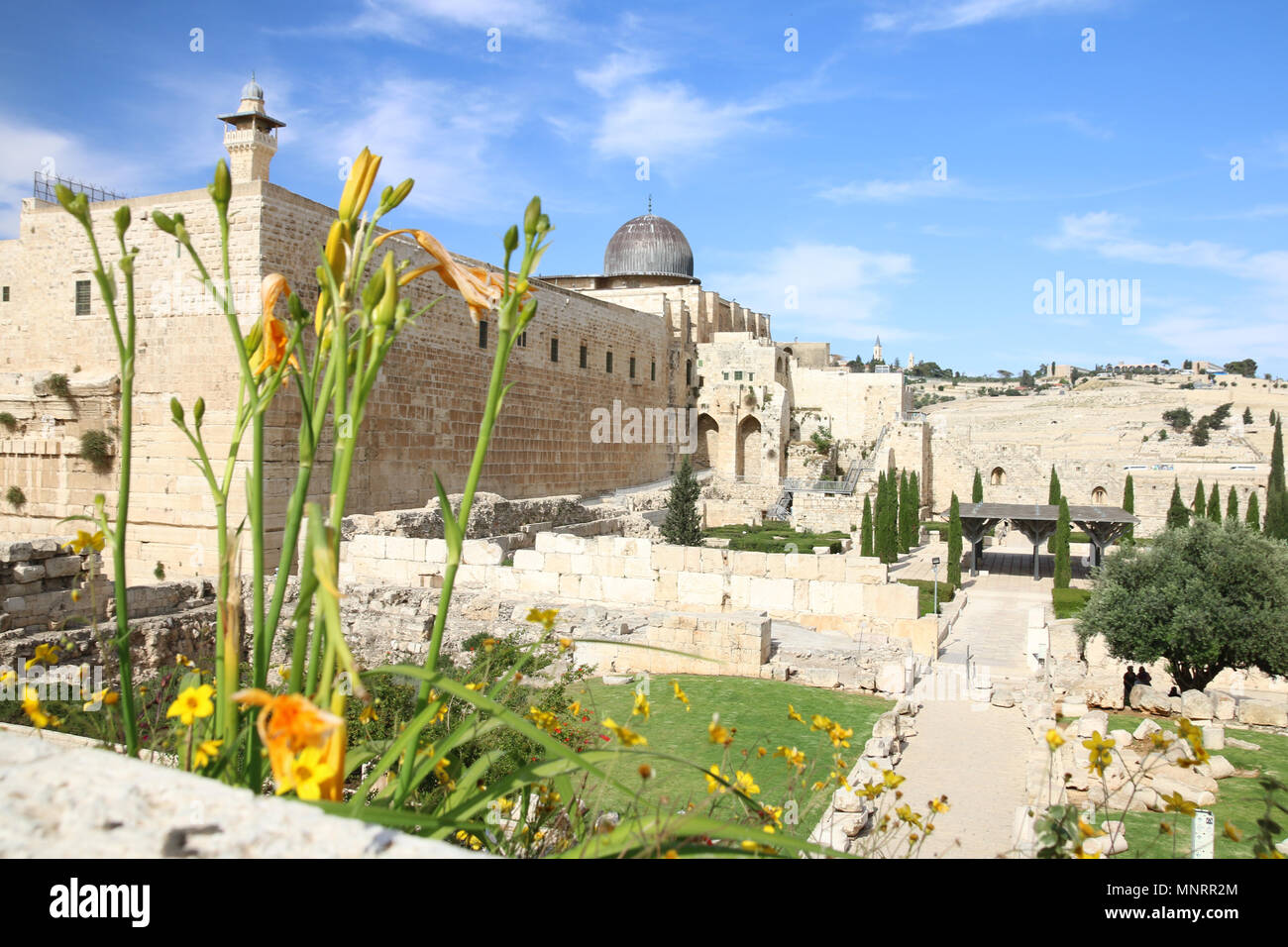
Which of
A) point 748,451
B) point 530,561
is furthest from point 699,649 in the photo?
point 748,451

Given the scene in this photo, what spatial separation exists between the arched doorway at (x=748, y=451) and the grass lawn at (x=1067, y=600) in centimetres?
1679

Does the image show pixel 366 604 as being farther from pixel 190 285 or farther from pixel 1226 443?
pixel 1226 443

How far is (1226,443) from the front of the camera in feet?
111

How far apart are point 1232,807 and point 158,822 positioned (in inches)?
298

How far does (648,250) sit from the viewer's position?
35.9m

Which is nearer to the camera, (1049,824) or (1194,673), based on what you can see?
(1049,824)

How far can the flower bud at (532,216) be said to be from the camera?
175cm

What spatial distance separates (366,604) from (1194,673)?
409 inches

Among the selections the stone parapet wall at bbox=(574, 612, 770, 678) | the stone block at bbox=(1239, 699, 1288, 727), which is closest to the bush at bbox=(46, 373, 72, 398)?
the stone parapet wall at bbox=(574, 612, 770, 678)

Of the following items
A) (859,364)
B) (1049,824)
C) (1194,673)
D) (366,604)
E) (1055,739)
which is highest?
(859,364)

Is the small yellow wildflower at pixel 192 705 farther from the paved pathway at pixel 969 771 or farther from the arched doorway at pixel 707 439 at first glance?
the arched doorway at pixel 707 439

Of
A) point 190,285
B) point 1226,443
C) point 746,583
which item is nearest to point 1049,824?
point 746,583

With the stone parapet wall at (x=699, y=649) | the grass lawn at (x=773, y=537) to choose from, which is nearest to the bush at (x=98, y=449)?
the stone parapet wall at (x=699, y=649)
